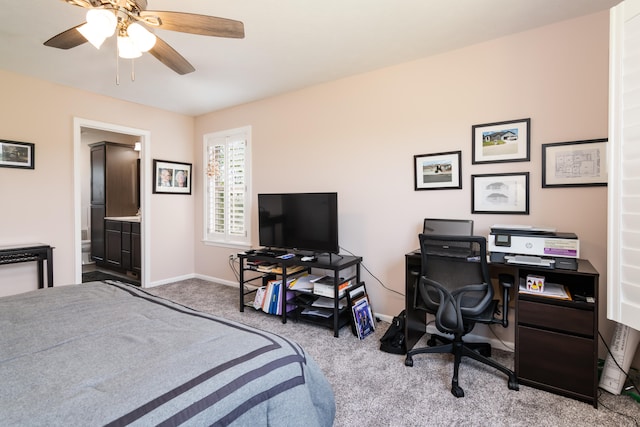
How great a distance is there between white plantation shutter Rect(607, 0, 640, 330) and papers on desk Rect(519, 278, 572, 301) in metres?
0.46

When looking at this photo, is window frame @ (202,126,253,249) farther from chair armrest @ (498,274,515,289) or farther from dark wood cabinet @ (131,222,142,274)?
chair armrest @ (498,274,515,289)

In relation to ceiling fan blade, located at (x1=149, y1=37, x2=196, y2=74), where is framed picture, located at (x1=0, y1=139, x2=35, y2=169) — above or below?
below

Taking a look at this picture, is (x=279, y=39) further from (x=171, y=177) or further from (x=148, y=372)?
(x=171, y=177)

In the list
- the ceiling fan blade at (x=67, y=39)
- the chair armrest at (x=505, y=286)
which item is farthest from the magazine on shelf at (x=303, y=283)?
the ceiling fan blade at (x=67, y=39)

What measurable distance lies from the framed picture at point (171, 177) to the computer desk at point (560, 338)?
4161mm

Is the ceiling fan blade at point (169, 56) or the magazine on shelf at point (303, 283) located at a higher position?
the ceiling fan blade at point (169, 56)

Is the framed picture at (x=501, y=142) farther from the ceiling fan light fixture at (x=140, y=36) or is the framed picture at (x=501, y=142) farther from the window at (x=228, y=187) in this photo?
the window at (x=228, y=187)

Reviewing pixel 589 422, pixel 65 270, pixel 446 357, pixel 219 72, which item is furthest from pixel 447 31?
pixel 65 270

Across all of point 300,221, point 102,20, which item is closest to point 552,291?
point 300,221

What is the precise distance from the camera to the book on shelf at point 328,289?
2.88 m

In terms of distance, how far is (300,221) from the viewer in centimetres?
326

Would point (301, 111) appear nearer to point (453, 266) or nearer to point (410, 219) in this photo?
point (410, 219)

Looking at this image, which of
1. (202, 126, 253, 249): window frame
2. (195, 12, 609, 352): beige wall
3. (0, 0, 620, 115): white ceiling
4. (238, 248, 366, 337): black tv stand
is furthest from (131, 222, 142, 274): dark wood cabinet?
(238, 248, 366, 337): black tv stand

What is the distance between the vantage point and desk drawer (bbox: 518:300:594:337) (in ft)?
6.04
